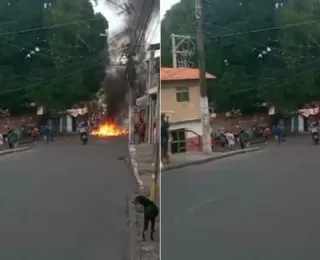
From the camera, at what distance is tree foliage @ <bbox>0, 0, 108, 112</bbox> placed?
2066 mm

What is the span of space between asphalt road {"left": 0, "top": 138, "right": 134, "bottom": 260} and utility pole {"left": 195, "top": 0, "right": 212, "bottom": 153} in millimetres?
368

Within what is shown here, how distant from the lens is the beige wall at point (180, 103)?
1.99m

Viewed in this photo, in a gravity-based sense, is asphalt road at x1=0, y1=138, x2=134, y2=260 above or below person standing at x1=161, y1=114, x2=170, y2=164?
below

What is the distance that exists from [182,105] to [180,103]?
1 cm

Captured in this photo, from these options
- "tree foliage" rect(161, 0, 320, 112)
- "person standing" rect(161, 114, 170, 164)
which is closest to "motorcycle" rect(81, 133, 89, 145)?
"person standing" rect(161, 114, 170, 164)

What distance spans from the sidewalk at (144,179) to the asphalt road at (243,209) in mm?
43

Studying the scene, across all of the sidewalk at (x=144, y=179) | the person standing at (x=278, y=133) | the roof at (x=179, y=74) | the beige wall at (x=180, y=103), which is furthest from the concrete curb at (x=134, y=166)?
the person standing at (x=278, y=133)

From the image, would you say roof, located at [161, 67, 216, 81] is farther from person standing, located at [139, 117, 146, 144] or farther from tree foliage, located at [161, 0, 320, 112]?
person standing, located at [139, 117, 146, 144]

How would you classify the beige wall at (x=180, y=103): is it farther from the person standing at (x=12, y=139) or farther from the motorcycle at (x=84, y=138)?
the person standing at (x=12, y=139)

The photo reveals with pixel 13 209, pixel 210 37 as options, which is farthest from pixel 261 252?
pixel 13 209

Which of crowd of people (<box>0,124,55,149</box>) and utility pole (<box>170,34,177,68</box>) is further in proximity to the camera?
crowd of people (<box>0,124,55,149</box>)

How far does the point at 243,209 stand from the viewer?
200 centimetres

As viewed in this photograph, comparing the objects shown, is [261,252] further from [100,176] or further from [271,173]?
[100,176]

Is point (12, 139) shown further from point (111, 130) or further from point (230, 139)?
point (230, 139)
